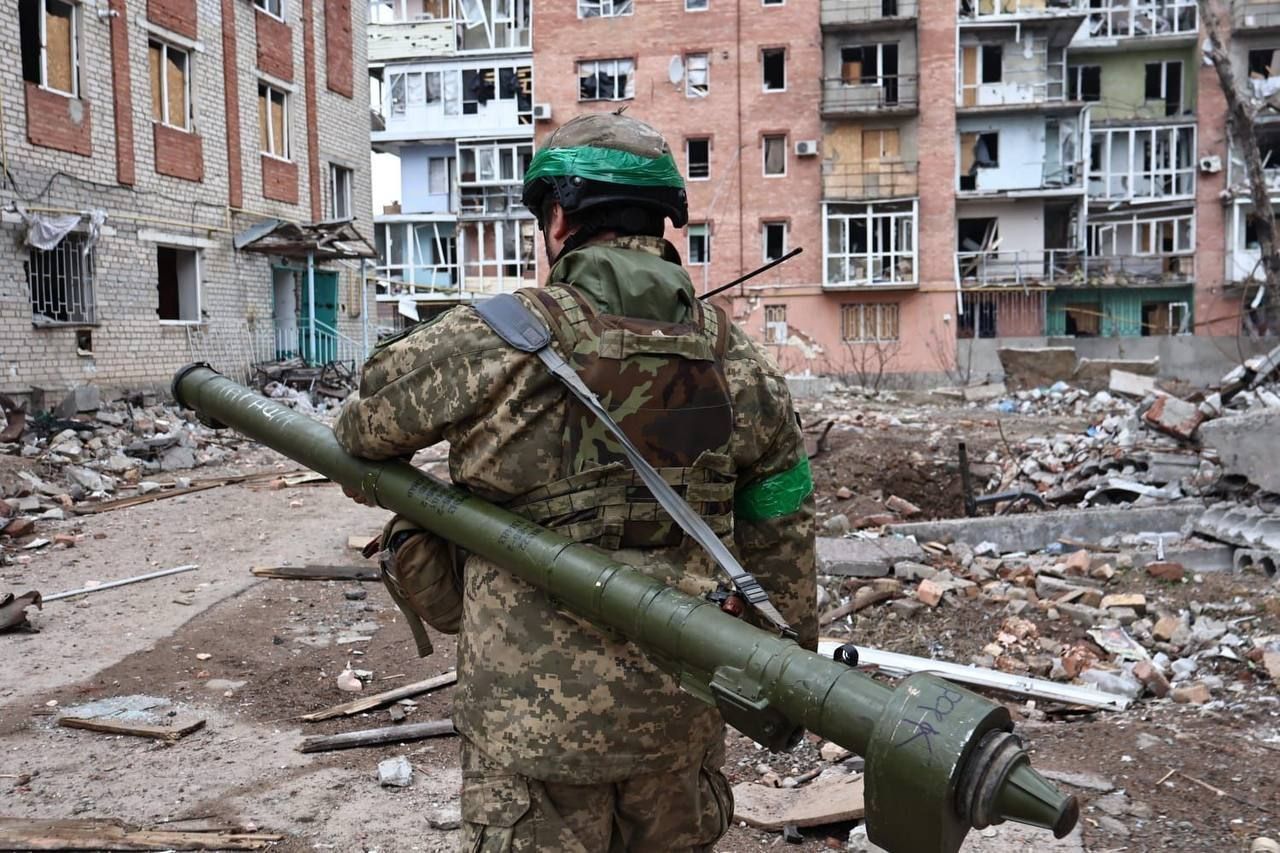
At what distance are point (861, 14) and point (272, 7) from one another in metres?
17.7

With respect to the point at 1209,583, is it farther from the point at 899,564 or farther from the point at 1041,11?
the point at 1041,11

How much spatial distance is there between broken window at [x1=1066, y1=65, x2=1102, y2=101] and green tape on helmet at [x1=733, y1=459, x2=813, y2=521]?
113 feet

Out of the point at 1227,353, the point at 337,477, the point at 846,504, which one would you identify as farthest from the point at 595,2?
the point at 337,477

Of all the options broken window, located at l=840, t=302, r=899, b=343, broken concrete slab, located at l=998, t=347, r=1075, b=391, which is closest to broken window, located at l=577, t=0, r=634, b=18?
broken window, located at l=840, t=302, r=899, b=343

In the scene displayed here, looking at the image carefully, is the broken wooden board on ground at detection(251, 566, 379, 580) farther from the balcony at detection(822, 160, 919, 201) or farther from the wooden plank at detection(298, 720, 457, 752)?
the balcony at detection(822, 160, 919, 201)

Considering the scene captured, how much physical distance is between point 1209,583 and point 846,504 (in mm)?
3413

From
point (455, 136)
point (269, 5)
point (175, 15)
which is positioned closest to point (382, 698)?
point (175, 15)

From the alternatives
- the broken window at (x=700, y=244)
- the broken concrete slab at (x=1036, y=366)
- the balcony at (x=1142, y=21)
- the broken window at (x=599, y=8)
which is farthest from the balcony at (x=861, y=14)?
the broken concrete slab at (x=1036, y=366)

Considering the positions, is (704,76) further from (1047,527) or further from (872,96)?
(1047,527)

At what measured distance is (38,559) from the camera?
23.3ft

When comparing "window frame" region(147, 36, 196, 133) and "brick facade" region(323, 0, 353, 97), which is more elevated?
"brick facade" region(323, 0, 353, 97)

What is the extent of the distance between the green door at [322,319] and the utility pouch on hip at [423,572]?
653 inches

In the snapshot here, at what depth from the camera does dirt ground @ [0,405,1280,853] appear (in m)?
3.34

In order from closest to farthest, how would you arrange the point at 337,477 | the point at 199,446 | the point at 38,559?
the point at 337,477, the point at 38,559, the point at 199,446
